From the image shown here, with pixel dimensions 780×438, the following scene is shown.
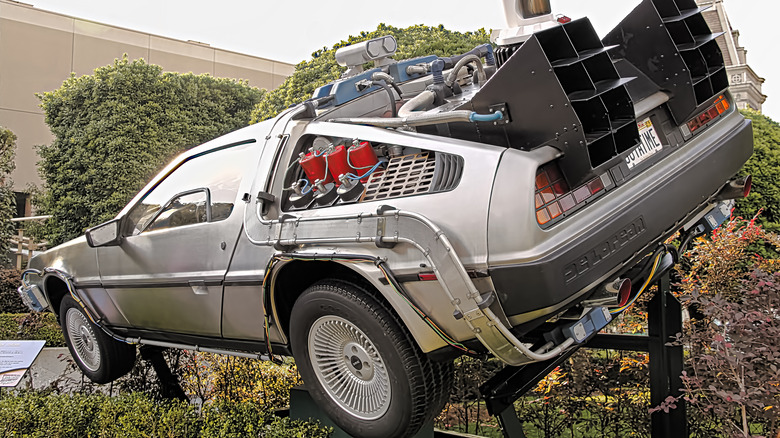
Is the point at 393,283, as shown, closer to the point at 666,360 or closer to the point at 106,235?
the point at 666,360

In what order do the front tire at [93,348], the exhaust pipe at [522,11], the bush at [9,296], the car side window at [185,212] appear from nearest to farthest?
1. the exhaust pipe at [522,11]
2. the car side window at [185,212]
3. the front tire at [93,348]
4. the bush at [9,296]

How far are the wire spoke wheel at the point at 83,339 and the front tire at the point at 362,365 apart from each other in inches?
111

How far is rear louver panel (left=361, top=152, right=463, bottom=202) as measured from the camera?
291 cm

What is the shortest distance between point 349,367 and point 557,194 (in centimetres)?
141

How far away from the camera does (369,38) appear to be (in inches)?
489

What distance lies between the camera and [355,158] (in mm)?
3332

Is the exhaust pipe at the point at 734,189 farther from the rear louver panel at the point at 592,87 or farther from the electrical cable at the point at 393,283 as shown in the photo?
the electrical cable at the point at 393,283

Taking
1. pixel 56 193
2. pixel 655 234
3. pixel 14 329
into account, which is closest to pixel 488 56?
pixel 655 234

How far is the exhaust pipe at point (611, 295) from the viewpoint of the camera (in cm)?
292

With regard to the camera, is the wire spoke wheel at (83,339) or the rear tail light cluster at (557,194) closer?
the rear tail light cluster at (557,194)

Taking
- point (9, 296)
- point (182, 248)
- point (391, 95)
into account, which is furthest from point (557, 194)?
point (9, 296)

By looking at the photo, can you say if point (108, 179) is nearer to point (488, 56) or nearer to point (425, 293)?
point (488, 56)

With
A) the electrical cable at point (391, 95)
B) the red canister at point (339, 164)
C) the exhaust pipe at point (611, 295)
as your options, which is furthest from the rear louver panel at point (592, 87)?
the electrical cable at point (391, 95)

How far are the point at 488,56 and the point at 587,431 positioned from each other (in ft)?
10.3
